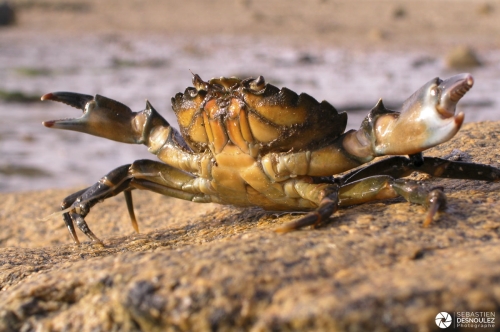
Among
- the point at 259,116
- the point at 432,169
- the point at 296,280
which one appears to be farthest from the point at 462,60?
the point at 296,280

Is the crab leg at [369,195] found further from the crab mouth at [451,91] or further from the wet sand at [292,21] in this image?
the wet sand at [292,21]

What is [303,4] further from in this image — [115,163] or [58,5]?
[115,163]

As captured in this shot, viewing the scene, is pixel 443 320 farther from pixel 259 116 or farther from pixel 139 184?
pixel 139 184

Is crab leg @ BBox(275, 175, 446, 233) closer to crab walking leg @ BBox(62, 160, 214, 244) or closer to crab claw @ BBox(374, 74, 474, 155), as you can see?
crab claw @ BBox(374, 74, 474, 155)

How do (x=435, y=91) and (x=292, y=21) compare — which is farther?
(x=292, y=21)

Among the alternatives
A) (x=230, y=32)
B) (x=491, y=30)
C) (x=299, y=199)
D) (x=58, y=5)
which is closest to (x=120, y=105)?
(x=299, y=199)
